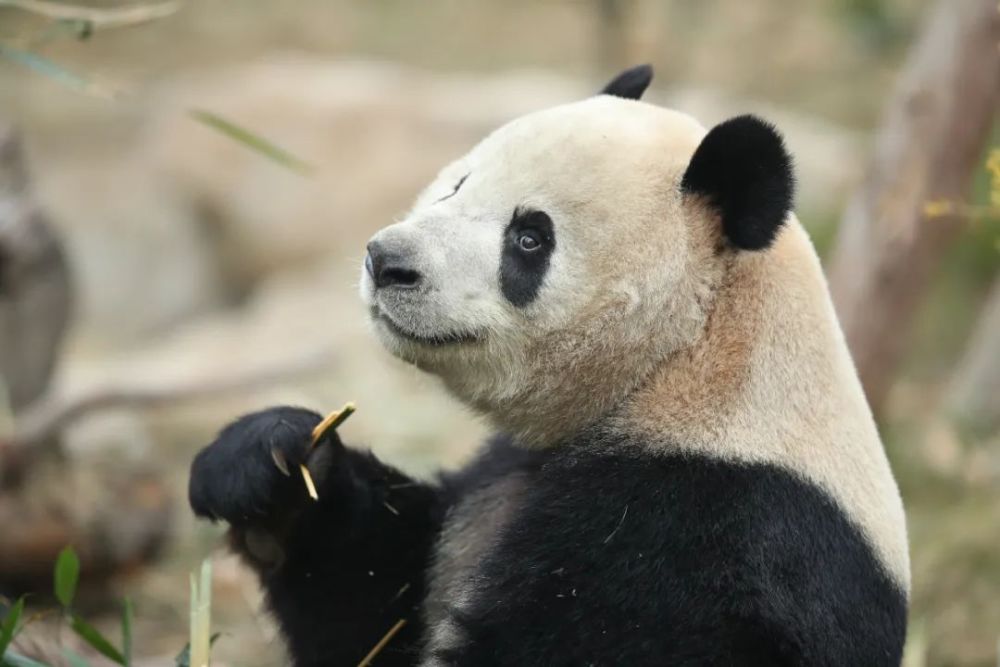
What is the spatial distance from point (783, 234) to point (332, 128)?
8147mm

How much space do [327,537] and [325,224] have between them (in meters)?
7.43

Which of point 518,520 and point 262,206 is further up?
point 518,520

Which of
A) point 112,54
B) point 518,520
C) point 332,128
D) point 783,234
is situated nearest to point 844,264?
point 783,234

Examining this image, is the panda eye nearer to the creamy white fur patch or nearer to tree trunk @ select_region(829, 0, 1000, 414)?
the creamy white fur patch

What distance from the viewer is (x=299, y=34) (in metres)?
15.4

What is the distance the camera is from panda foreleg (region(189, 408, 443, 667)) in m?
3.06

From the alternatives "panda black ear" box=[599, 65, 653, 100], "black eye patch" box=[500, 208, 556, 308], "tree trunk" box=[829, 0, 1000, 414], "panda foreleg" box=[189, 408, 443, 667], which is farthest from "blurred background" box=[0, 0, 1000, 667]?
"panda black ear" box=[599, 65, 653, 100]

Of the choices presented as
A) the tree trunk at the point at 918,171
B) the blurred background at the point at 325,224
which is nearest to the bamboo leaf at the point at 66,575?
the blurred background at the point at 325,224

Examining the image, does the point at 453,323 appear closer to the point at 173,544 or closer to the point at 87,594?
the point at 87,594

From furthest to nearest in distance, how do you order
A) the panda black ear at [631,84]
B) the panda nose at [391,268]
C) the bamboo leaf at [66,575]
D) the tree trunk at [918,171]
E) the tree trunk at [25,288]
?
1. the tree trunk at [918,171]
2. the tree trunk at [25,288]
3. the panda black ear at [631,84]
4. the bamboo leaf at [66,575]
5. the panda nose at [391,268]

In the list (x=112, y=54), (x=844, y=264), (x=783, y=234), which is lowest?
(x=112, y=54)

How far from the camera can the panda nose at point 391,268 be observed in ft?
8.99

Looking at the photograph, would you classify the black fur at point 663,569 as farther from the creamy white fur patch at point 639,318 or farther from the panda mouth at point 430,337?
the panda mouth at point 430,337

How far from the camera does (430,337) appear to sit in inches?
111
